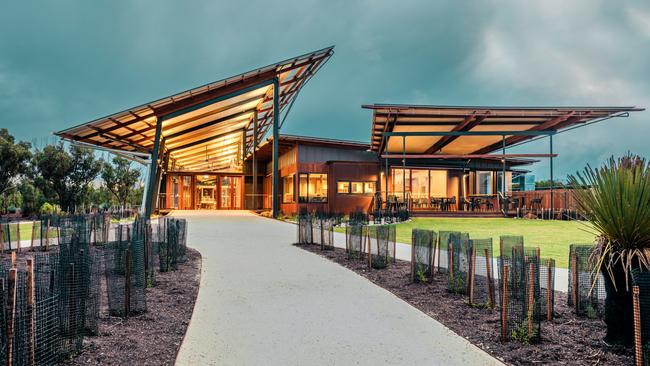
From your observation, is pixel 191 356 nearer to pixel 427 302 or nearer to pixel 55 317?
pixel 55 317

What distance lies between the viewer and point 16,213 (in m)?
23.7

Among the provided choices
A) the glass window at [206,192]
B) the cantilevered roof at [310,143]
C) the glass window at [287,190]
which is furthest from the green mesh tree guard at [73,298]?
the glass window at [206,192]

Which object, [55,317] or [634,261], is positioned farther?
[634,261]

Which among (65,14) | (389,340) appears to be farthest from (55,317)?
(65,14)

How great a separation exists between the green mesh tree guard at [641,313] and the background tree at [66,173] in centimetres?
2689

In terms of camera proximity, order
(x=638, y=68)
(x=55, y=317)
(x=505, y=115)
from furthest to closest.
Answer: (x=638, y=68), (x=505, y=115), (x=55, y=317)

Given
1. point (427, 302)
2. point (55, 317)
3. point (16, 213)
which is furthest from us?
point (16, 213)

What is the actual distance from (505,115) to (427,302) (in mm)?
18446

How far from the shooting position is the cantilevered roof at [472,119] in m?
19.6

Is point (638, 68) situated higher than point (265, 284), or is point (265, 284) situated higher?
point (638, 68)

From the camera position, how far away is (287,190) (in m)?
27.9

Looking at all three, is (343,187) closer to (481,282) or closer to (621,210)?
(481,282)

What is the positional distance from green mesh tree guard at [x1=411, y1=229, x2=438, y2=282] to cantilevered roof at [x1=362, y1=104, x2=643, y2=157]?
482 inches

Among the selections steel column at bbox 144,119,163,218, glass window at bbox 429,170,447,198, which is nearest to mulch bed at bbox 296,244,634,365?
steel column at bbox 144,119,163,218
